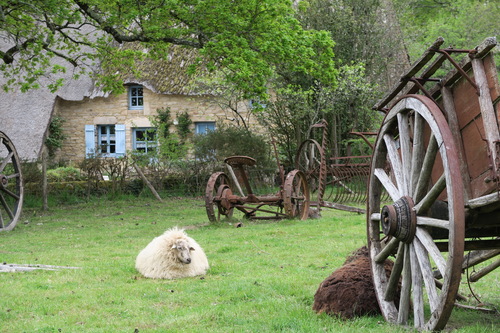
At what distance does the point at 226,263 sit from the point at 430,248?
4.72 metres

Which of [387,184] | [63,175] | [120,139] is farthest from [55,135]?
[387,184]

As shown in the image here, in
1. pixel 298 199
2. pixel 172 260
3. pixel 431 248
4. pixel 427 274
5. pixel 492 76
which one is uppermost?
pixel 492 76

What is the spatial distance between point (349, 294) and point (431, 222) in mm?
1370

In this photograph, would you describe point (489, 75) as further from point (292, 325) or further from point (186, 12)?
point (186, 12)

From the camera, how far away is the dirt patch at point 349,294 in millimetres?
4816

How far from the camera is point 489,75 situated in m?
3.58

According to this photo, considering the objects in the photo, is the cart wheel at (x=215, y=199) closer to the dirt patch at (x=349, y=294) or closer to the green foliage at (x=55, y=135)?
the dirt patch at (x=349, y=294)

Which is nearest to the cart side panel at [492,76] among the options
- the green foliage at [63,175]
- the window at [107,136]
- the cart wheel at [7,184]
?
the cart wheel at [7,184]

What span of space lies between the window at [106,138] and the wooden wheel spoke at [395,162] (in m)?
21.8

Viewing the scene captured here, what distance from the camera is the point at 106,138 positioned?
26.2m

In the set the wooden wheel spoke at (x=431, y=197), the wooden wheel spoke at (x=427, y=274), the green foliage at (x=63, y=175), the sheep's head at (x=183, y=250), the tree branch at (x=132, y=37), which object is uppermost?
the tree branch at (x=132, y=37)

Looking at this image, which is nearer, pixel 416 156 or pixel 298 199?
pixel 416 156

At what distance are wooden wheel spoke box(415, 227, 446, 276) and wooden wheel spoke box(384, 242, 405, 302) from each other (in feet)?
0.99

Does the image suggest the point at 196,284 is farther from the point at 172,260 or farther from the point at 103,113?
the point at 103,113
